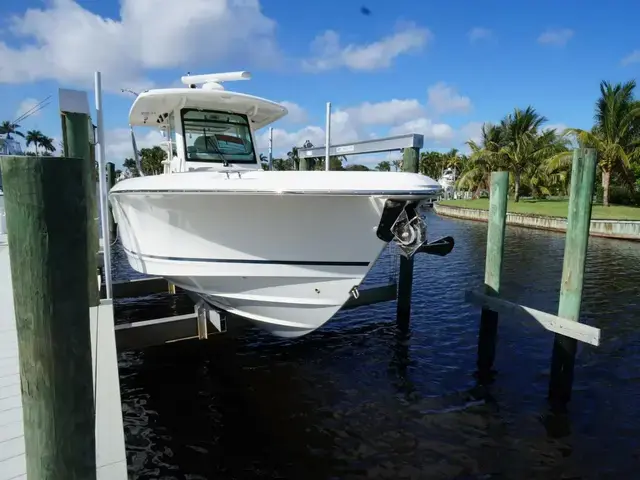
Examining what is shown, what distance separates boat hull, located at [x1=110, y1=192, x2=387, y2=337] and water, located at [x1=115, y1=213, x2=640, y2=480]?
1.45 m

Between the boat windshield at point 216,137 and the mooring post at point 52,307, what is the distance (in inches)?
204

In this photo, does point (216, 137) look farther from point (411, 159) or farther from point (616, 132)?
point (616, 132)

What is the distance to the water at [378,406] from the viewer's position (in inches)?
207

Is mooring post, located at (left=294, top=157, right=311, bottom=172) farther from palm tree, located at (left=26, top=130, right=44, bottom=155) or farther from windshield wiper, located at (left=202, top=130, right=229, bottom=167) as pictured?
palm tree, located at (left=26, top=130, right=44, bottom=155)

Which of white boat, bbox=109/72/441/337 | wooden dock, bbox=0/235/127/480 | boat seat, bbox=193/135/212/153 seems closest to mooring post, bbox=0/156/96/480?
wooden dock, bbox=0/235/127/480

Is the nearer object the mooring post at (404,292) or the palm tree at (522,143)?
the mooring post at (404,292)

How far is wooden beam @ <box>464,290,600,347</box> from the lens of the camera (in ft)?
18.7

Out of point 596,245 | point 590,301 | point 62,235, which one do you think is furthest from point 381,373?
point 596,245

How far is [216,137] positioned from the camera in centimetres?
717

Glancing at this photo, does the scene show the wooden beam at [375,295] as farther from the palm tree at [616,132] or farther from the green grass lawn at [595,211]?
the palm tree at [616,132]

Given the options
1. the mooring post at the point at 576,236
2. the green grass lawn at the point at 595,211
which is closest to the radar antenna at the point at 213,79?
the mooring post at the point at 576,236

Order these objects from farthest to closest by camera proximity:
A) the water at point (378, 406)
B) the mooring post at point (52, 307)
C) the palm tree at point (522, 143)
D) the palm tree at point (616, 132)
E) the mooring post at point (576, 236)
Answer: the palm tree at point (522, 143) → the palm tree at point (616, 132) → the mooring post at point (576, 236) → the water at point (378, 406) → the mooring post at point (52, 307)

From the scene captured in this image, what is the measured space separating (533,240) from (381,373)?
18.2 metres

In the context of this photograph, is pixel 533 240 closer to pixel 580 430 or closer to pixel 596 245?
pixel 596 245
